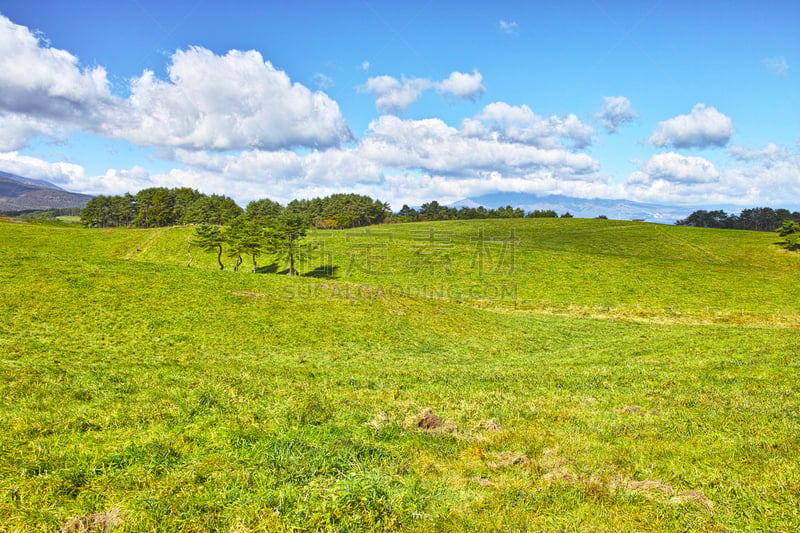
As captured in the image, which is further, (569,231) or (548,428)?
(569,231)

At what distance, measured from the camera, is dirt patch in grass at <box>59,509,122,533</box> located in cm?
520

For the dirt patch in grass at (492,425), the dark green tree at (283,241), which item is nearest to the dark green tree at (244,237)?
the dark green tree at (283,241)

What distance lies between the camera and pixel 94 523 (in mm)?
5355

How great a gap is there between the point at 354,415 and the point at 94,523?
6.11m

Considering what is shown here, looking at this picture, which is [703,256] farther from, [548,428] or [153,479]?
[153,479]

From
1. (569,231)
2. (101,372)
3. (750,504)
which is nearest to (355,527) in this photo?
(750,504)

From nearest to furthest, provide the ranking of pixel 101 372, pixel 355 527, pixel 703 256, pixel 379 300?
1. pixel 355 527
2. pixel 101 372
3. pixel 379 300
4. pixel 703 256

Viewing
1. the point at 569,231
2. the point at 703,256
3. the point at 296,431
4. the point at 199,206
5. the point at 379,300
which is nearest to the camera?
the point at 296,431

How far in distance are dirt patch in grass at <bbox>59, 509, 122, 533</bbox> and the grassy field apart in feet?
0.09

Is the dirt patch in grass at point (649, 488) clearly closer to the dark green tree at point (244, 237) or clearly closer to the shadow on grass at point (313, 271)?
the dark green tree at point (244, 237)

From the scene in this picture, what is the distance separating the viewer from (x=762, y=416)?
1063 centimetres

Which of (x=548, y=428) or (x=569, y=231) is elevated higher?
(x=569, y=231)

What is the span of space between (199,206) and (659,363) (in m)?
182

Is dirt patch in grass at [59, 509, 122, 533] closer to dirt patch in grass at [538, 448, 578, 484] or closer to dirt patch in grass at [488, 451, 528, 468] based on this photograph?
dirt patch in grass at [488, 451, 528, 468]
